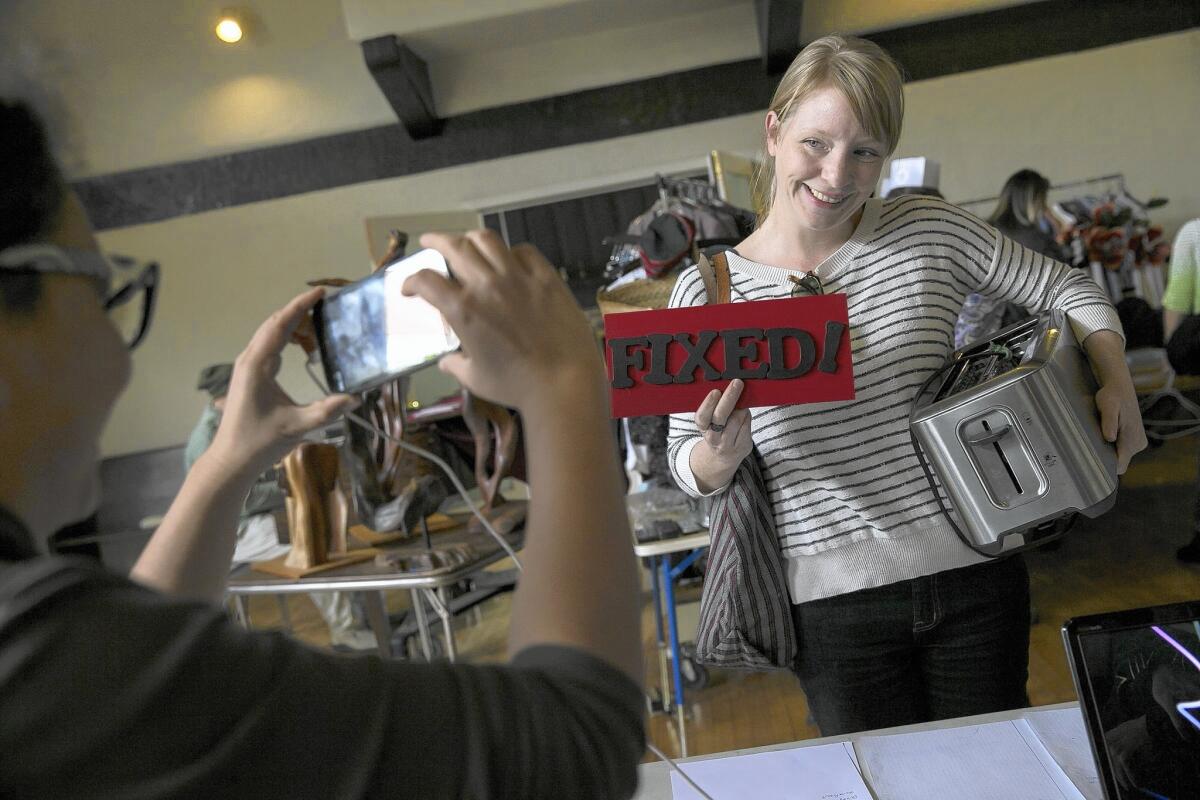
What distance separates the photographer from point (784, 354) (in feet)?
3.56

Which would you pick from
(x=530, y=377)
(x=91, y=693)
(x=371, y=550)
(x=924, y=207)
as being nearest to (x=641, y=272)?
(x=371, y=550)

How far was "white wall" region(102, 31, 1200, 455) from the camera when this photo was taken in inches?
251

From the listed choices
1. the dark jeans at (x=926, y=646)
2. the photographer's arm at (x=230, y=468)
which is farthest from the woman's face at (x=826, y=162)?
the photographer's arm at (x=230, y=468)

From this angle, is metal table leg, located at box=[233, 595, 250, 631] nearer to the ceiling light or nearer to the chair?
the chair

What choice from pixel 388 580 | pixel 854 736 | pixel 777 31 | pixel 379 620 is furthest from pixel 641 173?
pixel 854 736

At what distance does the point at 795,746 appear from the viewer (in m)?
1.03

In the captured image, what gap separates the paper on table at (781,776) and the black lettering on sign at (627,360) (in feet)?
1.48

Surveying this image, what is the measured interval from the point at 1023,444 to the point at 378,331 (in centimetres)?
73

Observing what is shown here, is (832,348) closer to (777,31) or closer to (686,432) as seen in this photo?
(686,432)

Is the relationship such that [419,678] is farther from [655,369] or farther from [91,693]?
[655,369]

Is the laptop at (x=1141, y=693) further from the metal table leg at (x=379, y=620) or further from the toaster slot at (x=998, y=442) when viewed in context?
the metal table leg at (x=379, y=620)

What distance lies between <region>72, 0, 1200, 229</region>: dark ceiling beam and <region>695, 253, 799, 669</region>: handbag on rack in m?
5.76

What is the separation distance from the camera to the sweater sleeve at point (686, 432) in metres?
1.22

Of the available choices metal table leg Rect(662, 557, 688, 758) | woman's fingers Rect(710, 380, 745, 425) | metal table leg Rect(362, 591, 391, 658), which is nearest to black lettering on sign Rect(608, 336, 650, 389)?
woman's fingers Rect(710, 380, 745, 425)
